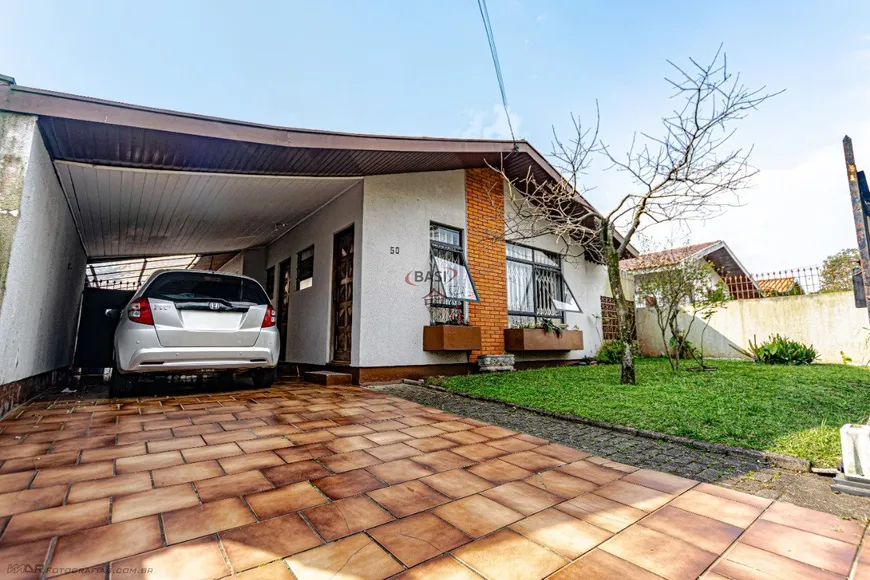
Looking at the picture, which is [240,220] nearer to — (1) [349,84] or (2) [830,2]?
(1) [349,84]

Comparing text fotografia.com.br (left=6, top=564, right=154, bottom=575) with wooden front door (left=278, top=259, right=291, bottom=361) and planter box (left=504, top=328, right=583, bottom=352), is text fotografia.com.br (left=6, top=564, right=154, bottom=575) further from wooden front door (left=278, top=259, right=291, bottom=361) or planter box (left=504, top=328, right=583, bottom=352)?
wooden front door (left=278, top=259, right=291, bottom=361)

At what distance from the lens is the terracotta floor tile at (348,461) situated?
90.0 inches

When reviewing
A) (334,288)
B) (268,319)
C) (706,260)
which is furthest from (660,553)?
(706,260)

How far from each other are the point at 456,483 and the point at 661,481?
1165mm

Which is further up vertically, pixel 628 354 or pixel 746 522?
pixel 628 354

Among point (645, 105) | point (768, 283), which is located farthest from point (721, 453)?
point (768, 283)

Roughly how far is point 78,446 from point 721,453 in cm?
431

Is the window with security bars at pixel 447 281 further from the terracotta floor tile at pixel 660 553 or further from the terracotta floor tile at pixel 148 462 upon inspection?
the terracotta floor tile at pixel 660 553

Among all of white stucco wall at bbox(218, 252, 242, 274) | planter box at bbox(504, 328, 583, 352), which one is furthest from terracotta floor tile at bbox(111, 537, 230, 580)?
white stucco wall at bbox(218, 252, 242, 274)


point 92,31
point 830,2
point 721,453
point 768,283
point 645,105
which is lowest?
point 721,453

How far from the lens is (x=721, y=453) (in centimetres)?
274

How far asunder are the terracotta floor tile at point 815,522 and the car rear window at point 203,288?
4.83 m

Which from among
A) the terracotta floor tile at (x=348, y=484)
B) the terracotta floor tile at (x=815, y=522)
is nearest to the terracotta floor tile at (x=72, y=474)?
the terracotta floor tile at (x=348, y=484)

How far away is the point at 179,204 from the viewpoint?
6094 millimetres
